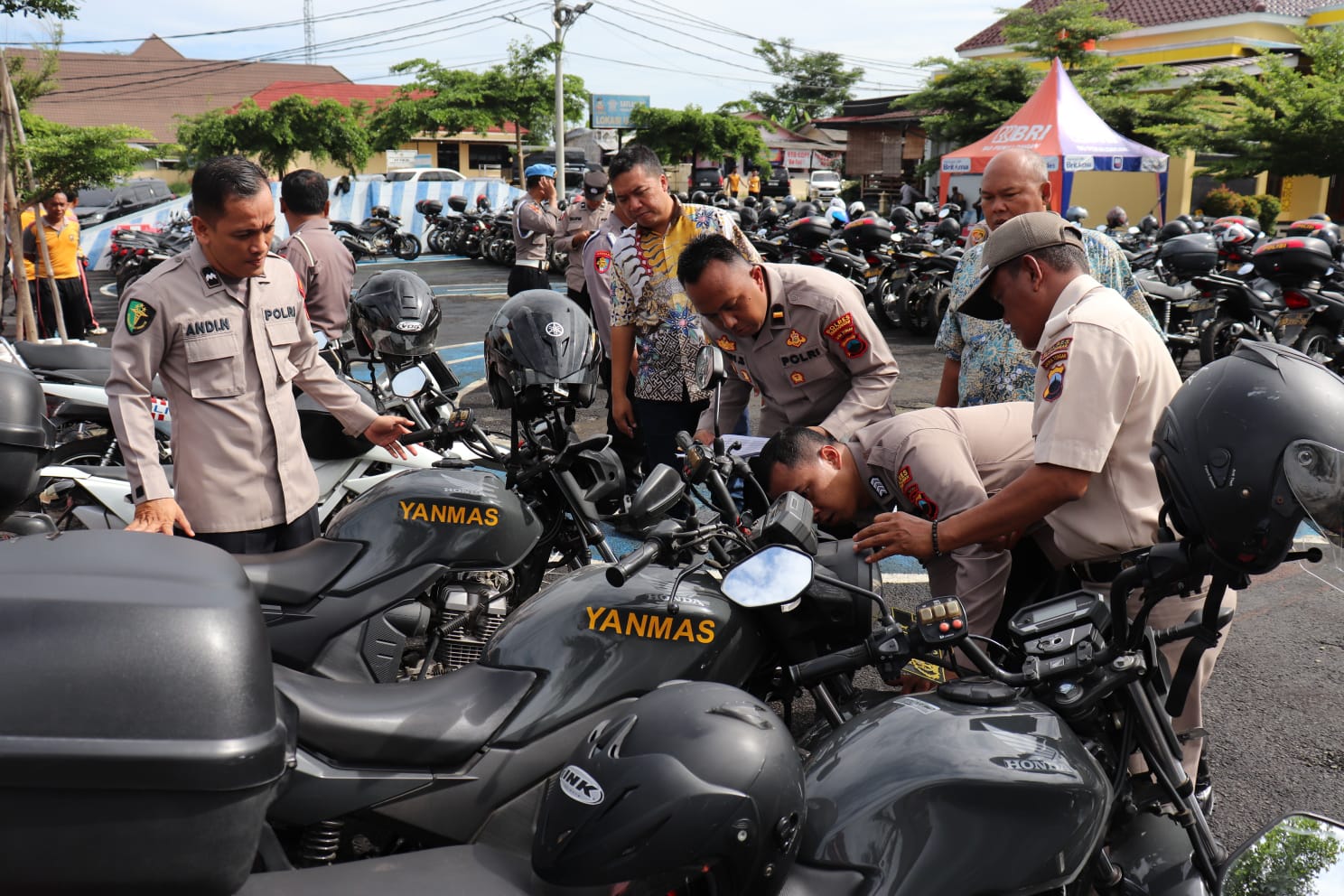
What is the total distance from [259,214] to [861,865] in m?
2.28

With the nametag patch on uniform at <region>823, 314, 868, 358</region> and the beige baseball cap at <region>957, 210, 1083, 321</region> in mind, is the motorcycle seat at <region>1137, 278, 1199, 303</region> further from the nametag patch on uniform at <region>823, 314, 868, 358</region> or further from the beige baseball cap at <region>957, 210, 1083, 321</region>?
the beige baseball cap at <region>957, 210, 1083, 321</region>

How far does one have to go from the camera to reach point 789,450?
2.71 meters

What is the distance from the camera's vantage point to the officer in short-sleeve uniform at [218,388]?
9.36ft

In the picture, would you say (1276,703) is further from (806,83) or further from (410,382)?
(806,83)

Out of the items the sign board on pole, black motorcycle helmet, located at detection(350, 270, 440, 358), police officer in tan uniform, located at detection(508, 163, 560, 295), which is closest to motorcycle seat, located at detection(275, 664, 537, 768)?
black motorcycle helmet, located at detection(350, 270, 440, 358)

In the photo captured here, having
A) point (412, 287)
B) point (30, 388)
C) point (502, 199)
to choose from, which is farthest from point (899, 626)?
point (502, 199)

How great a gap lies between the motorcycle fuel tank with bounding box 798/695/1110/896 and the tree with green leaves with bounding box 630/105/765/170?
4407 cm

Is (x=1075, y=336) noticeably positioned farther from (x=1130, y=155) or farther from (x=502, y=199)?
(x=502, y=199)

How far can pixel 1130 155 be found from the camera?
54.0 ft

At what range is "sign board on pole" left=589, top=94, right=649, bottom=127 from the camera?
143 feet

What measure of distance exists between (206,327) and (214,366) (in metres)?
0.11

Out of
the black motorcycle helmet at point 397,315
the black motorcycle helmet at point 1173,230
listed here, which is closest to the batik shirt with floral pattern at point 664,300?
the black motorcycle helmet at point 397,315

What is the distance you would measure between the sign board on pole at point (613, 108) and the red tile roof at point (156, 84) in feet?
68.9

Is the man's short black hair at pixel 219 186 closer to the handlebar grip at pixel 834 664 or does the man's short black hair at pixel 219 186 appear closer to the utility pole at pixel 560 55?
the handlebar grip at pixel 834 664
